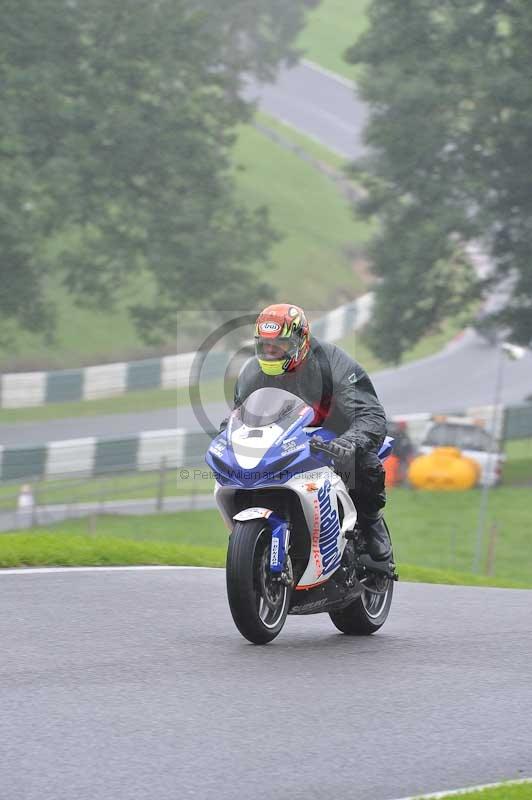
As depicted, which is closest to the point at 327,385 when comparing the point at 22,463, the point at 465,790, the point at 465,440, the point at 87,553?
the point at 465,790

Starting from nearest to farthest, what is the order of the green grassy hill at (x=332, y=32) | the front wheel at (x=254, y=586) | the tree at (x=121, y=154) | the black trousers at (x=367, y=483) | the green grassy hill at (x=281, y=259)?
the front wheel at (x=254, y=586) → the black trousers at (x=367, y=483) → the tree at (x=121, y=154) → the green grassy hill at (x=281, y=259) → the green grassy hill at (x=332, y=32)

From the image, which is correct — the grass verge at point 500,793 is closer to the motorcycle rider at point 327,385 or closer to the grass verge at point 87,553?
the motorcycle rider at point 327,385

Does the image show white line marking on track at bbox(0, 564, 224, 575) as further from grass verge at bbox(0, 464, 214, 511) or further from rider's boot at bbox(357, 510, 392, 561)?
grass verge at bbox(0, 464, 214, 511)

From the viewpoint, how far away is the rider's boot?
7996mm

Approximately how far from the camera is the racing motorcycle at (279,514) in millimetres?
6988

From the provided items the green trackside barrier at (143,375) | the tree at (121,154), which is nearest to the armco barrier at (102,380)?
the green trackside barrier at (143,375)

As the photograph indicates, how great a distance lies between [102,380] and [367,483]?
32.1 m

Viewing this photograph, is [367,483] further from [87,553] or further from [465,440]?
[465,440]

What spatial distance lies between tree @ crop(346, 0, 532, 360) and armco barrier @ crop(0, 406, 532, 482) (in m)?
7.51

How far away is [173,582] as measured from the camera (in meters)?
9.32

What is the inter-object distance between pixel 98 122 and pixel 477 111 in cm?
927

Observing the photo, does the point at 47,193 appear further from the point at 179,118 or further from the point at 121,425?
the point at 121,425

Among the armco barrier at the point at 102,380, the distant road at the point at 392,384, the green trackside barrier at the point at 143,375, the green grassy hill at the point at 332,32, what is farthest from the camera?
the green grassy hill at the point at 332,32

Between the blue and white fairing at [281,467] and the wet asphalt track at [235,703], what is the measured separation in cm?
56
